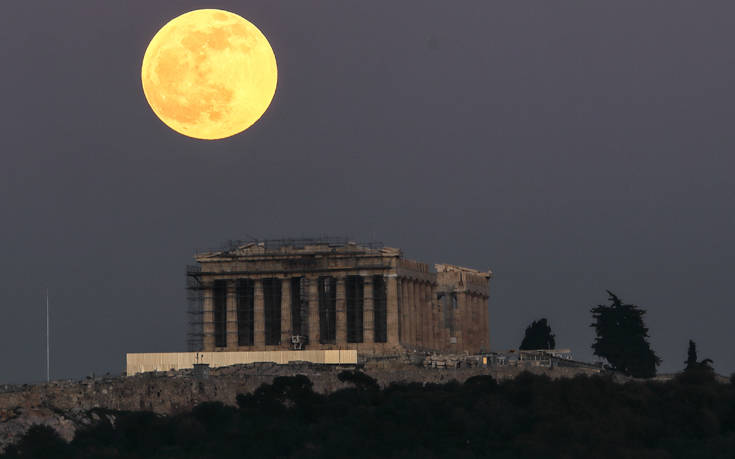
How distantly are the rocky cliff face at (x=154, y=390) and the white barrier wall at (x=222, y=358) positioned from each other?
4.82m

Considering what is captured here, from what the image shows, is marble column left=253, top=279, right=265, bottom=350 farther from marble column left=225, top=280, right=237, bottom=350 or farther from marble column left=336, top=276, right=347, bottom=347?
marble column left=336, top=276, right=347, bottom=347

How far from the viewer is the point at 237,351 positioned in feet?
497

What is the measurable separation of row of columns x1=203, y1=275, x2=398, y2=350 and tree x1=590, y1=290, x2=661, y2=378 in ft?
49.9

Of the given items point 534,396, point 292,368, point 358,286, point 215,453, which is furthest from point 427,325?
point 215,453

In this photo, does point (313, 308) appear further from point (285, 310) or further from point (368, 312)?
point (368, 312)

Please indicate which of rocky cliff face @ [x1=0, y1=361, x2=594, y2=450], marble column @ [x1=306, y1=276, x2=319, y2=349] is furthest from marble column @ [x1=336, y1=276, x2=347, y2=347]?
rocky cliff face @ [x1=0, y1=361, x2=594, y2=450]

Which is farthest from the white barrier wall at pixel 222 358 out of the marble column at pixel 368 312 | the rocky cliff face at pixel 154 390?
the marble column at pixel 368 312

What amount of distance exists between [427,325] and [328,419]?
43055mm

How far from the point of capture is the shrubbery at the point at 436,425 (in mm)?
112125

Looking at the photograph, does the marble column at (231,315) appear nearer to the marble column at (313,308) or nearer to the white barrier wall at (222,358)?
the marble column at (313,308)

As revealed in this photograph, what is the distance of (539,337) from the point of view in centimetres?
16588

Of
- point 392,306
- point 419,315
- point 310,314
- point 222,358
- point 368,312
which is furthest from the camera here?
point 419,315

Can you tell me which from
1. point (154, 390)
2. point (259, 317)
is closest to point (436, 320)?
point (259, 317)

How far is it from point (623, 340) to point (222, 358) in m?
29.7
